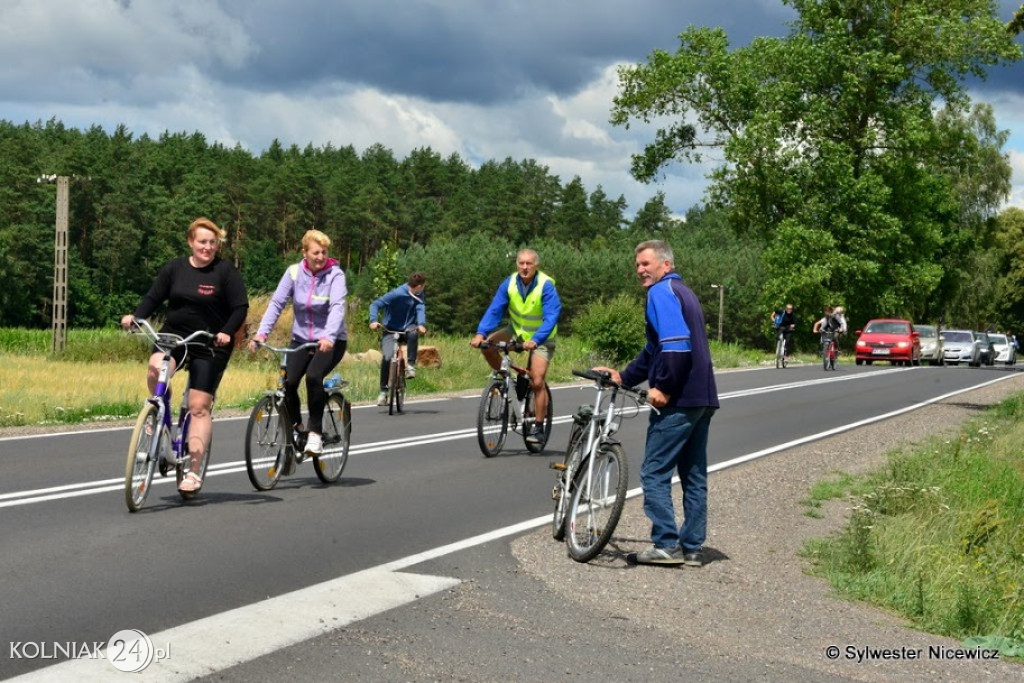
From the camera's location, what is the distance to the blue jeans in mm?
7512

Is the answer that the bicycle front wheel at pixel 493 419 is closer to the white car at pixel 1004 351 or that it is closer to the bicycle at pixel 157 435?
the bicycle at pixel 157 435

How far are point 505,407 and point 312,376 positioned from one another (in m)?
3.39

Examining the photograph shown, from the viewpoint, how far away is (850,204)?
165 ft

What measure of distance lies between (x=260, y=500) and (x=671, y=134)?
4701 centimetres

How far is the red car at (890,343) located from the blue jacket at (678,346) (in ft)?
132

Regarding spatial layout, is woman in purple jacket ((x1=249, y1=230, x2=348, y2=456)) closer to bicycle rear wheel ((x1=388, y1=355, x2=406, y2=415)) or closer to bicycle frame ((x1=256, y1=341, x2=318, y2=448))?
bicycle frame ((x1=256, y1=341, x2=318, y2=448))

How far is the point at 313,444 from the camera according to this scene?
992 centimetres

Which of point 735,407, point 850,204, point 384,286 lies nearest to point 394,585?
point 735,407

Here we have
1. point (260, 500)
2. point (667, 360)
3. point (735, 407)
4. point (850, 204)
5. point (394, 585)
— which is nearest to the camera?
point (394, 585)

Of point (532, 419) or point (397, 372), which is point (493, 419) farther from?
point (397, 372)

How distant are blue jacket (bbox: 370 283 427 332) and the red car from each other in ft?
103

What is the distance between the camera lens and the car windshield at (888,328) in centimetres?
4652

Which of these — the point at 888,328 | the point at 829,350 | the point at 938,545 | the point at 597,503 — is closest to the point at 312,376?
the point at 597,503

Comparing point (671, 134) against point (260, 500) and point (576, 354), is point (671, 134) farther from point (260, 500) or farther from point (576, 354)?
point (260, 500)
